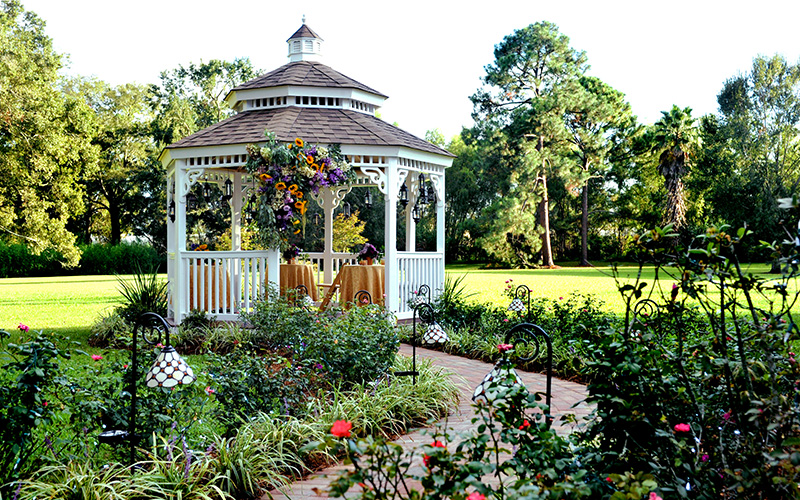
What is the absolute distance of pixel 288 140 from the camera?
10.4 metres

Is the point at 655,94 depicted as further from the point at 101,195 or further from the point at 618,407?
the point at 618,407

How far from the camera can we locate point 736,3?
14.9 m

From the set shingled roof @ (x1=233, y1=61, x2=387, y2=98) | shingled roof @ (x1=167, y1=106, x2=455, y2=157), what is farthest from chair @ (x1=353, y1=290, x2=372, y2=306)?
shingled roof @ (x1=233, y1=61, x2=387, y2=98)

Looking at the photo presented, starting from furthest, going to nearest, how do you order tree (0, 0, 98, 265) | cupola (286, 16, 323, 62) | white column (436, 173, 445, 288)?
tree (0, 0, 98, 265) < cupola (286, 16, 323, 62) < white column (436, 173, 445, 288)

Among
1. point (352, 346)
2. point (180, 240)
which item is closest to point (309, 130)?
point (180, 240)

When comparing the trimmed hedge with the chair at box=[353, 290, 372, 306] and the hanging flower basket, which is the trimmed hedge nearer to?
the hanging flower basket

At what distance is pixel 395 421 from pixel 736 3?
47.0 feet

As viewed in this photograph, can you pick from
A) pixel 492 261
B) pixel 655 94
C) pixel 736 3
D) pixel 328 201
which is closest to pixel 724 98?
pixel 655 94

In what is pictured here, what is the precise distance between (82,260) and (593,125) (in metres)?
29.4

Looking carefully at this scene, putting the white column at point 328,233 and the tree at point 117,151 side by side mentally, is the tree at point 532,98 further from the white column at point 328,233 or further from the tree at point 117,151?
the white column at point 328,233

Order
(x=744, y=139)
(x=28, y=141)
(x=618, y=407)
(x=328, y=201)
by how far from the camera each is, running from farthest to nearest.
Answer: (x=744, y=139)
(x=28, y=141)
(x=328, y=201)
(x=618, y=407)

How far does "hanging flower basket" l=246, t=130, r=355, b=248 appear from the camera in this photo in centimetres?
990

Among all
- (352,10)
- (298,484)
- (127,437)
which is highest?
(352,10)

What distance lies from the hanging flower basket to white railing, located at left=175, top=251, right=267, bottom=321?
607 mm
